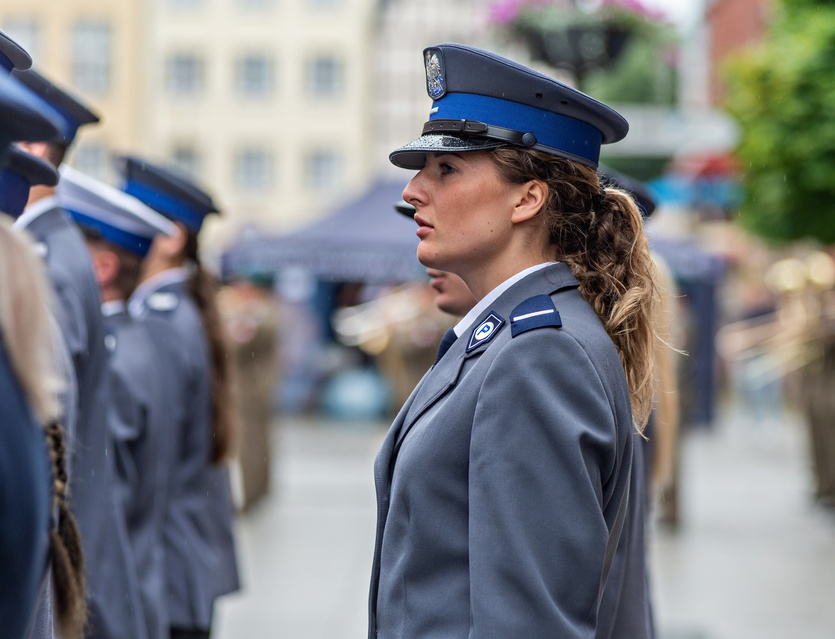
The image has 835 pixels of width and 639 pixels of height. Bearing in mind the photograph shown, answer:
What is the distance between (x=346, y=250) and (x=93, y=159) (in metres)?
31.4

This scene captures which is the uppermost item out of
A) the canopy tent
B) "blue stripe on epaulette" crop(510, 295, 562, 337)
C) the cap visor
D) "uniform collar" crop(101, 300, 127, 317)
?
the canopy tent

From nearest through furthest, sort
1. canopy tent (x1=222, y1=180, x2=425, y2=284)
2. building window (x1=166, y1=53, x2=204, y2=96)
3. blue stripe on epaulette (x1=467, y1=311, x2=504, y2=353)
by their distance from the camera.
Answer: blue stripe on epaulette (x1=467, y1=311, x2=504, y2=353) → canopy tent (x1=222, y1=180, x2=425, y2=284) → building window (x1=166, y1=53, x2=204, y2=96)

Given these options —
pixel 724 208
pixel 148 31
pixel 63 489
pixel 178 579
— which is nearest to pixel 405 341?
pixel 178 579

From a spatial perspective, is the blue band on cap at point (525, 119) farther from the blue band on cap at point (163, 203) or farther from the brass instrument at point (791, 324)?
the brass instrument at point (791, 324)

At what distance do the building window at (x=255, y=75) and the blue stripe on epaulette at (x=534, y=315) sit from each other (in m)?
49.2

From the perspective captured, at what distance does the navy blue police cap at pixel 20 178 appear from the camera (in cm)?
213

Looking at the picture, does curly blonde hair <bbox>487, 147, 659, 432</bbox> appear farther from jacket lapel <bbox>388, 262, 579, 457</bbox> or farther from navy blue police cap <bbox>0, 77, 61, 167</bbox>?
navy blue police cap <bbox>0, 77, 61, 167</bbox>

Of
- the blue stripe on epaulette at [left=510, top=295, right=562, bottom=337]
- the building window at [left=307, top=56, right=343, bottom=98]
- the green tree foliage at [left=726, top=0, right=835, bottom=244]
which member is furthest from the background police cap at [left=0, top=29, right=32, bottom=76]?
the building window at [left=307, top=56, right=343, bottom=98]

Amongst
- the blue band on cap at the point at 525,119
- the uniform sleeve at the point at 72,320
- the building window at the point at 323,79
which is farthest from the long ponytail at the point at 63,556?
the building window at the point at 323,79

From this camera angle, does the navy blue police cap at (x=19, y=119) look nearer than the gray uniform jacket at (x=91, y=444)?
Yes

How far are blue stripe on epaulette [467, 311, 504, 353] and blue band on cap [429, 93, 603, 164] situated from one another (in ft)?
1.03

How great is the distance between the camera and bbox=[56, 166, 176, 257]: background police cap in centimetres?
420

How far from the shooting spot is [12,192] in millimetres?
2188

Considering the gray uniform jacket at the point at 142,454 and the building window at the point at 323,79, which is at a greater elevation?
the building window at the point at 323,79
